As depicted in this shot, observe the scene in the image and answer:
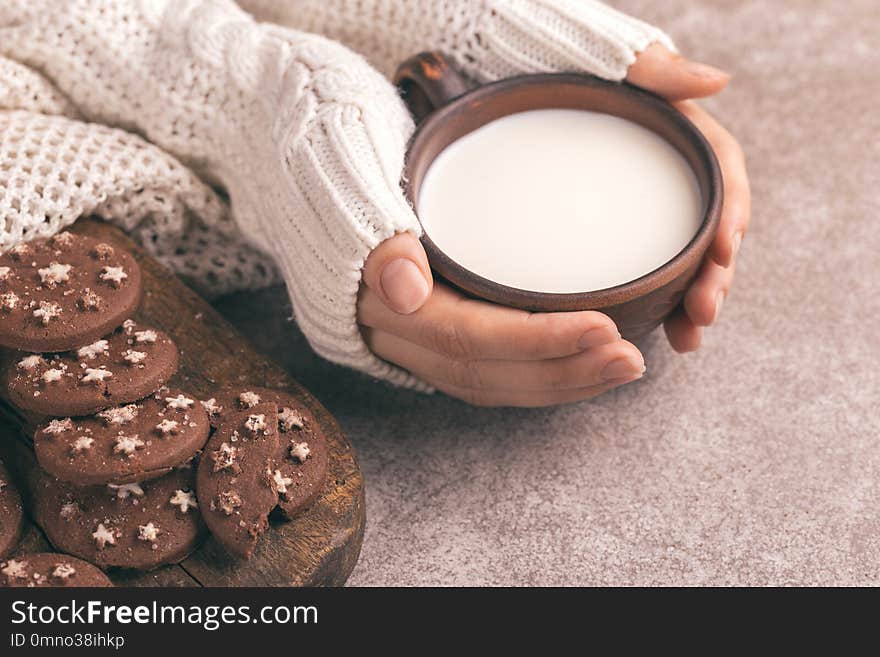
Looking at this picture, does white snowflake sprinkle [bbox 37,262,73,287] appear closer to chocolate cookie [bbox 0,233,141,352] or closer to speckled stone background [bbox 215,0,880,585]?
chocolate cookie [bbox 0,233,141,352]

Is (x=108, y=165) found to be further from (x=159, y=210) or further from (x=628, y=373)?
(x=628, y=373)

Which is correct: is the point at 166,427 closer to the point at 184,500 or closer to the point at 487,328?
the point at 184,500

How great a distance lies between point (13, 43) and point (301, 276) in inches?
14.2

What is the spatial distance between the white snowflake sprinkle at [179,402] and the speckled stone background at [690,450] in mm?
194

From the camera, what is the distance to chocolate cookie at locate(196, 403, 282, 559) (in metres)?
0.73

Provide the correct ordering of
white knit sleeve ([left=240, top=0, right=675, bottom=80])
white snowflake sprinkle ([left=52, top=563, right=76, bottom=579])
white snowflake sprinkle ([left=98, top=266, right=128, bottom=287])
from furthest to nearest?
1. white knit sleeve ([left=240, top=0, right=675, bottom=80])
2. white snowflake sprinkle ([left=98, top=266, right=128, bottom=287])
3. white snowflake sprinkle ([left=52, top=563, right=76, bottom=579])

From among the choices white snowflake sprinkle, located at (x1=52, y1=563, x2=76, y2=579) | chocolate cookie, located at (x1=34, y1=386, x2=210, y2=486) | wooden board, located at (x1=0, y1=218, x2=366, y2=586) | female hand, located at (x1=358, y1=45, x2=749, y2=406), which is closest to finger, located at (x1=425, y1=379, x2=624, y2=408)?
female hand, located at (x1=358, y1=45, x2=749, y2=406)

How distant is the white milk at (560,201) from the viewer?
80 cm

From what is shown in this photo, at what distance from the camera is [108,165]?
91 centimetres

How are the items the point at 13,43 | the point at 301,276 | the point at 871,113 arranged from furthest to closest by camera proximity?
the point at 871,113, the point at 13,43, the point at 301,276

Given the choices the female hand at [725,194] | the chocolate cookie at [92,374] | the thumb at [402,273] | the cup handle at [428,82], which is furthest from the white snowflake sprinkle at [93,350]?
the female hand at [725,194]

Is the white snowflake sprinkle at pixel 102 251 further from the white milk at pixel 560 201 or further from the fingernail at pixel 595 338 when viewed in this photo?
the fingernail at pixel 595 338

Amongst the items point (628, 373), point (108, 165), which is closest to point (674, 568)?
point (628, 373)

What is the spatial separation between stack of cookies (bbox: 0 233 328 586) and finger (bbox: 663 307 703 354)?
307mm
